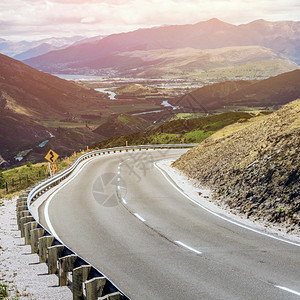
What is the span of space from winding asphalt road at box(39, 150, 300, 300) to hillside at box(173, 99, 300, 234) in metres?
1.62

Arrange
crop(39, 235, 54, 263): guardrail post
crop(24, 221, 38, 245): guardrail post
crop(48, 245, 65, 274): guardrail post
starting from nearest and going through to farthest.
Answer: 1. crop(48, 245, 65, 274): guardrail post
2. crop(39, 235, 54, 263): guardrail post
3. crop(24, 221, 38, 245): guardrail post

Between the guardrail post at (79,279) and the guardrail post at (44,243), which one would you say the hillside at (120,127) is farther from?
the guardrail post at (79,279)

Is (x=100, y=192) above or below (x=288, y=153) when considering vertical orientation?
below

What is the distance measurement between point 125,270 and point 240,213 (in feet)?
24.0

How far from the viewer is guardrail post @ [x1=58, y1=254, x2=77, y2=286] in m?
8.84

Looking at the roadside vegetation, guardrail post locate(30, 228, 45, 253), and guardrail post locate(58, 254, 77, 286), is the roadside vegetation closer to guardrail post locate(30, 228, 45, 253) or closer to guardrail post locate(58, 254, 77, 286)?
guardrail post locate(30, 228, 45, 253)

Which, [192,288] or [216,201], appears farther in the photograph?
[216,201]

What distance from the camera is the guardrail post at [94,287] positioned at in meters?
7.34

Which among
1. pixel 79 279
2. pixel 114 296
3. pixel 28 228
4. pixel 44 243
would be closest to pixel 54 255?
pixel 44 243

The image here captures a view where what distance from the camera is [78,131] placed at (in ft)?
565

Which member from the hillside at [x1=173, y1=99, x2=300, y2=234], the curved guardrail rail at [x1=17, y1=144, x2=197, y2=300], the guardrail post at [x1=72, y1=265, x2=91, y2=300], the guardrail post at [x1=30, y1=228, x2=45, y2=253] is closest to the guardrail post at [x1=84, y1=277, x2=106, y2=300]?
the curved guardrail rail at [x1=17, y1=144, x2=197, y2=300]

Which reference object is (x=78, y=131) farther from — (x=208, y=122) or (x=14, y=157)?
(x=208, y=122)

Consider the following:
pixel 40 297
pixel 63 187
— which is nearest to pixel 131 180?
pixel 63 187

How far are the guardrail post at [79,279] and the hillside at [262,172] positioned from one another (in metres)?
7.80
